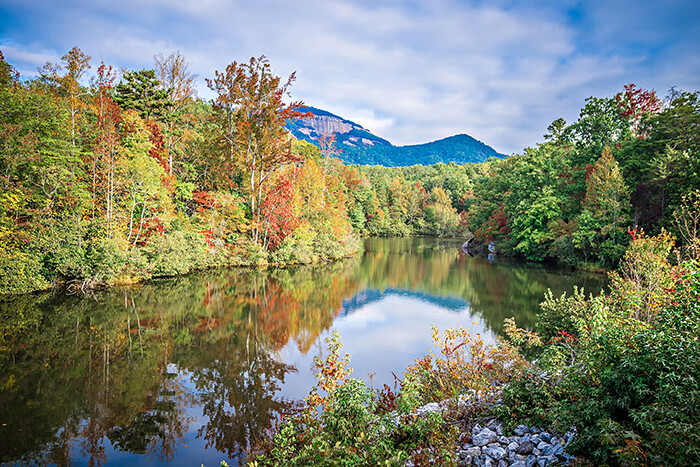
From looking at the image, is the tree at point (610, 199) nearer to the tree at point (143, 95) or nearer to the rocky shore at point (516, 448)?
the rocky shore at point (516, 448)

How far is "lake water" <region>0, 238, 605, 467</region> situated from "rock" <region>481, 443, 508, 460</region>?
3.60 m

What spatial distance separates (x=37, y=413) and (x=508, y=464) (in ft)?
25.1

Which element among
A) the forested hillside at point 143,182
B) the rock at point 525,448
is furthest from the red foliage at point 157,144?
the rock at point 525,448

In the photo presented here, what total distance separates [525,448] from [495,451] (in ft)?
1.19

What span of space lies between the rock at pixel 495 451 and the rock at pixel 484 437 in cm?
18

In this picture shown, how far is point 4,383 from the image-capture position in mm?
7059

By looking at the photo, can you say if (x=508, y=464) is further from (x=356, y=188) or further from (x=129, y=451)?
(x=356, y=188)

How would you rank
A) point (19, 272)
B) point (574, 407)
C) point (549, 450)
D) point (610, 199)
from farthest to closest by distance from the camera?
point (610, 199) < point (19, 272) < point (549, 450) < point (574, 407)

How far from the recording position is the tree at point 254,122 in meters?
22.5

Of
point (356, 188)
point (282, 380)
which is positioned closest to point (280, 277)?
point (282, 380)

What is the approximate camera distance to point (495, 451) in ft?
14.1

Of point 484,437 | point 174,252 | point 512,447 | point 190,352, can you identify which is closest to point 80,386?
point 190,352

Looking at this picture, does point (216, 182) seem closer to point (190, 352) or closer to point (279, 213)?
point (279, 213)

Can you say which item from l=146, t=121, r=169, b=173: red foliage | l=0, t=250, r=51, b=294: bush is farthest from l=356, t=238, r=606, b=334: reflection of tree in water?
l=0, t=250, r=51, b=294: bush
